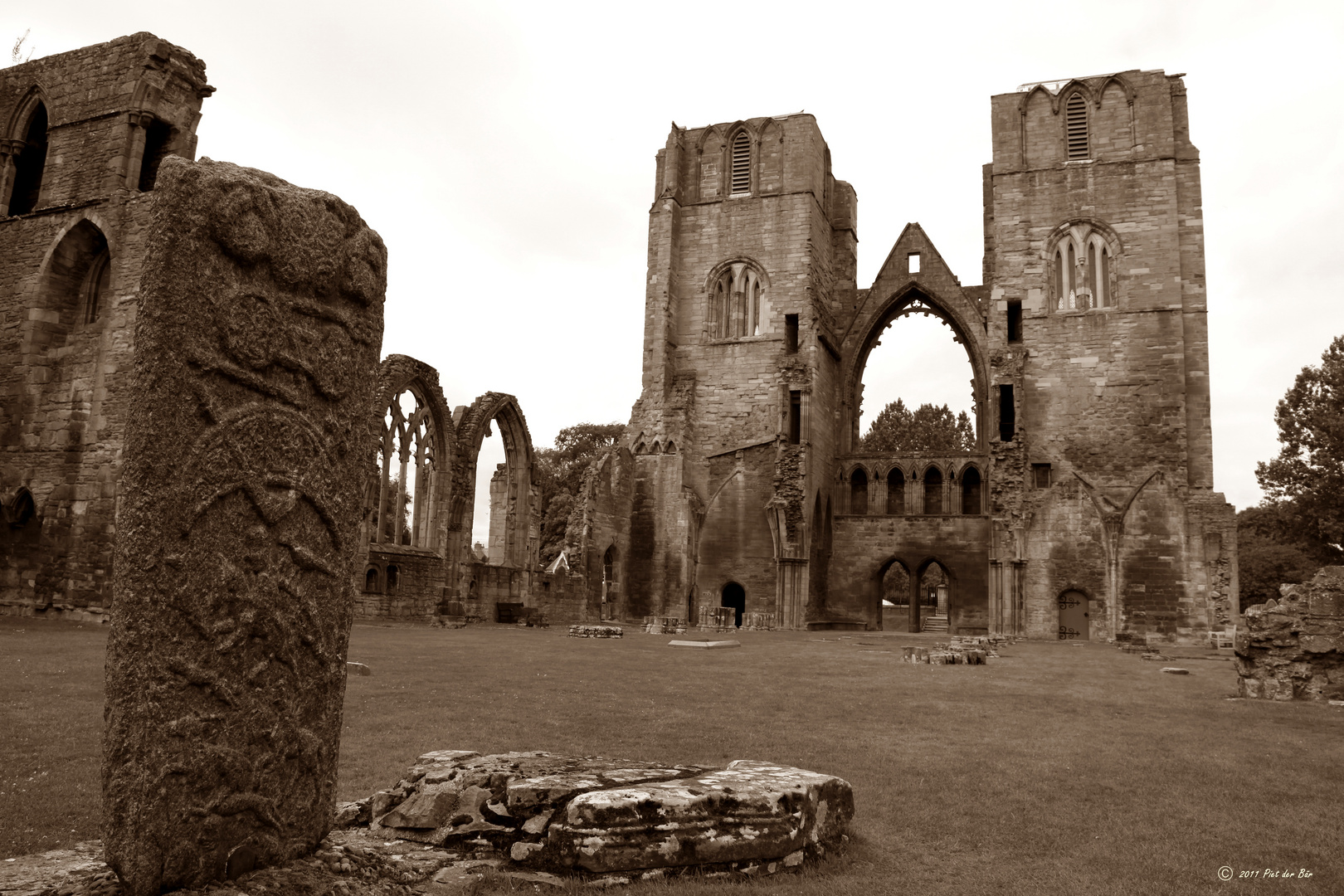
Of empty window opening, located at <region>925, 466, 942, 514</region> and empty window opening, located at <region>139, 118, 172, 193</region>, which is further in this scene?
empty window opening, located at <region>925, 466, 942, 514</region>

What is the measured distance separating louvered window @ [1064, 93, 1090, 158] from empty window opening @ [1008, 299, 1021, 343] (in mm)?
5095

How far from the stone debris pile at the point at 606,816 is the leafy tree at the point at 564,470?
4114 cm

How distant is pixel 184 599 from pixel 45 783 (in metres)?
Answer: 3.04

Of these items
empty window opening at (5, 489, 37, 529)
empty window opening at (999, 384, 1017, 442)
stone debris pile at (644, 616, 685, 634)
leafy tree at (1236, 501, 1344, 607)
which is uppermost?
empty window opening at (999, 384, 1017, 442)

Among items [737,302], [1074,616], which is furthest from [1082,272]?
[737,302]

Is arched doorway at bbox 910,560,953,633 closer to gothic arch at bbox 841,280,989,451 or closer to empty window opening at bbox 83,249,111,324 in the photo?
gothic arch at bbox 841,280,989,451

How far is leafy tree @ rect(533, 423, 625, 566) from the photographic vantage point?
4672cm

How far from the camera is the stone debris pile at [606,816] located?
3.62 metres

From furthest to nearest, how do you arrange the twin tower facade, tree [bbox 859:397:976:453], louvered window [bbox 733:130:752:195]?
→ tree [bbox 859:397:976:453] < louvered window [bbox 733:130:752:195] < the twin tower facade

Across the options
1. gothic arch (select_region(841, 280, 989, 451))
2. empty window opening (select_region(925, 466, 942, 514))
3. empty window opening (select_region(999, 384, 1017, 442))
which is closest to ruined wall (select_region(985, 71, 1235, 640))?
empty window opening (select_region(999, 384, 1017, 442))

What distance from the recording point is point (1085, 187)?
3105 centimetres

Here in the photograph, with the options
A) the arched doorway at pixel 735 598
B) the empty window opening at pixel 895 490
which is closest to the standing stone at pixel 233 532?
the arched doorway at pixel 735 598

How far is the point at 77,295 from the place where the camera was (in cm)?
2055

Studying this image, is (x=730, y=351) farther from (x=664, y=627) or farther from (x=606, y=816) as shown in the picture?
(x=606, y=816)
